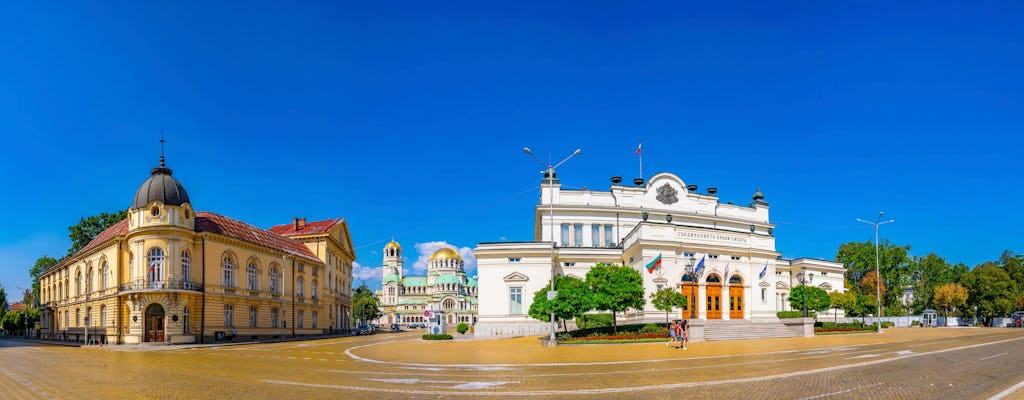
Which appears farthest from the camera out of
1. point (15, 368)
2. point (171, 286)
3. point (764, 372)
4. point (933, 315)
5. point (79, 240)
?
point (933, 315)

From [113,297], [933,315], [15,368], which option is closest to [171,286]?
[113,297]

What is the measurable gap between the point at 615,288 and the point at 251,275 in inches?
1351

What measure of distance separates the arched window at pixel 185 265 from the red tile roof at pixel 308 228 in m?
24.7

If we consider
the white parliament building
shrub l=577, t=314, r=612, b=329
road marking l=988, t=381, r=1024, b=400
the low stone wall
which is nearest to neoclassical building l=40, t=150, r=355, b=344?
the white parliament building

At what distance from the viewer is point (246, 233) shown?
61.7 meters

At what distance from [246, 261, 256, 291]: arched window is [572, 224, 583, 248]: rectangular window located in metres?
28.5

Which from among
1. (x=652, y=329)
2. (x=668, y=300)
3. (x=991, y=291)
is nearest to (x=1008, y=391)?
(x=652, y=329)

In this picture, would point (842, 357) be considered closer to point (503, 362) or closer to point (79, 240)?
point (503, 362)

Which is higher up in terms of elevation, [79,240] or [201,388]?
[79,240]

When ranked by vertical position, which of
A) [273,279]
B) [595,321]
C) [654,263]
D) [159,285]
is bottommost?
[595,321]

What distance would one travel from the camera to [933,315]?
8681 centimetres

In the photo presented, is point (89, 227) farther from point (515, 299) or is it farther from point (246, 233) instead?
point (515, 299)

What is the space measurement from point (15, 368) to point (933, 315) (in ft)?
312

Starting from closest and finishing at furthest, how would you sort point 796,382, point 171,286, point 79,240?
point 796,382 < point 171,286 < point 79,240
